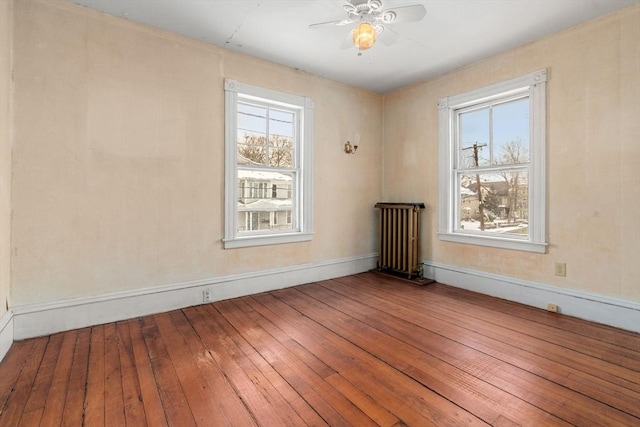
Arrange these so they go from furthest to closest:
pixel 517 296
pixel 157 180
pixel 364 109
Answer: pixel 364 109
pixel 517 296
pixel 157 180

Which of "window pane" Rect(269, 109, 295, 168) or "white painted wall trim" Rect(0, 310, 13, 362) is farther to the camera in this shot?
"window pane" Rect(269, 109, 295, 168)

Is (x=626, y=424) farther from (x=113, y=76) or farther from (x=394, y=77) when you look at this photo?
(x=113, y=76)

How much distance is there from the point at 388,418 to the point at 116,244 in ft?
8.35

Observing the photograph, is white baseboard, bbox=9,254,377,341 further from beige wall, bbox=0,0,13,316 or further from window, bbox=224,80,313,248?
window, bbox=224,80,313,248

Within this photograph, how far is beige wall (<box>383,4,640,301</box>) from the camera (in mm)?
2529

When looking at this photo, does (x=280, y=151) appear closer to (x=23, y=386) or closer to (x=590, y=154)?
(x=23, y=386)

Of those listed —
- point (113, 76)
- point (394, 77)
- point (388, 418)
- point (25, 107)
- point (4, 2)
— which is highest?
point (394, 77)

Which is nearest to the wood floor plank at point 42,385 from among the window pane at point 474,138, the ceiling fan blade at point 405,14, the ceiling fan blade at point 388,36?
the ceiling fan blade at point 405,14

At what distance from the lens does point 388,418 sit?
1514 millimetres

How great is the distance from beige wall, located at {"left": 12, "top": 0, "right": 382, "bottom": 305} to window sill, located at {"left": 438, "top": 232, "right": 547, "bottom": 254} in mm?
2199

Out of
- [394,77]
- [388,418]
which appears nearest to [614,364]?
[388,418]

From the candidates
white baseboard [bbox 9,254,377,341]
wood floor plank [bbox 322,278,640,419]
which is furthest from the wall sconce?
wood floor plank [bbox 322,278,640,419]

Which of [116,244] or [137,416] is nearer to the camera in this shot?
[137,416]

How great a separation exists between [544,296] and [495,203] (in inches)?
42.6
